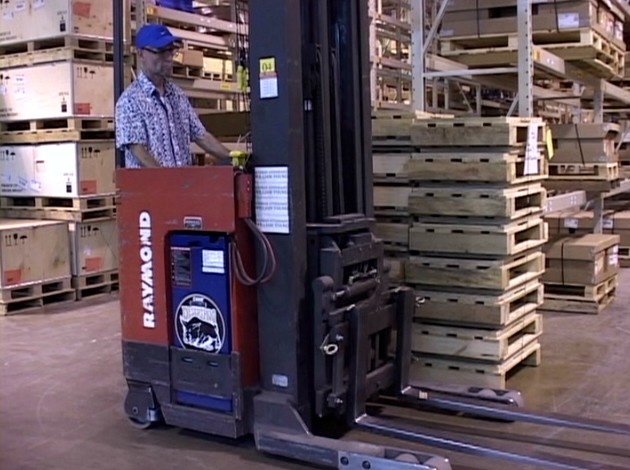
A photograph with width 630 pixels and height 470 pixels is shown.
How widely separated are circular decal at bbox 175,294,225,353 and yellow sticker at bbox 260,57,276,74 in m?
1.22

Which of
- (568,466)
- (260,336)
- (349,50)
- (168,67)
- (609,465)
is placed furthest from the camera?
(168,67)

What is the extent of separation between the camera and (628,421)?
4777 millimetres

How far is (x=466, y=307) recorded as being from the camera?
5434mm

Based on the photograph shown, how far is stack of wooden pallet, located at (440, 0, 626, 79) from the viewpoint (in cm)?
750

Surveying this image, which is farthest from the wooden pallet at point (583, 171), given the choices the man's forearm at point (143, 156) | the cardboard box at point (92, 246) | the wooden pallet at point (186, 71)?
the man's forearm at point (143, 156)

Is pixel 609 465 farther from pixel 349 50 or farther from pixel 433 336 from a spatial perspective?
pixel 349 50

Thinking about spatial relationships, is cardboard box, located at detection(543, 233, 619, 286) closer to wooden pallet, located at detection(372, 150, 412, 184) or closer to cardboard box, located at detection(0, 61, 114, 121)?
wooden pallet, located at detection(372, 150, 412, 184)

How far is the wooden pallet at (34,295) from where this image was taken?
827 cm

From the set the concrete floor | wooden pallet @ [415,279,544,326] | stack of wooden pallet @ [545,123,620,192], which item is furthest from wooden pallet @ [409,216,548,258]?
stack of wooden pallet @ [545,123,620,192]

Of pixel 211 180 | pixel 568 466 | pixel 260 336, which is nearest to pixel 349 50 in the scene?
pixel 211 180

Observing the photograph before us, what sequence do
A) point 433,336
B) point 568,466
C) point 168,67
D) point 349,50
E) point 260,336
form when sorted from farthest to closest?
point 433,336
point 168,67
point 349,50
point 260,336
point 568,466

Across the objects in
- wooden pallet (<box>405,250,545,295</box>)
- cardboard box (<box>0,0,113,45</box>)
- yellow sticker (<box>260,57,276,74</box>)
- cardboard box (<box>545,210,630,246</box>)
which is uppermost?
cardboard box (<box>0,0,113,45</box>)

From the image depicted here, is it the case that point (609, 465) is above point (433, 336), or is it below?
below

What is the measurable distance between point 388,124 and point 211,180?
1.87m
